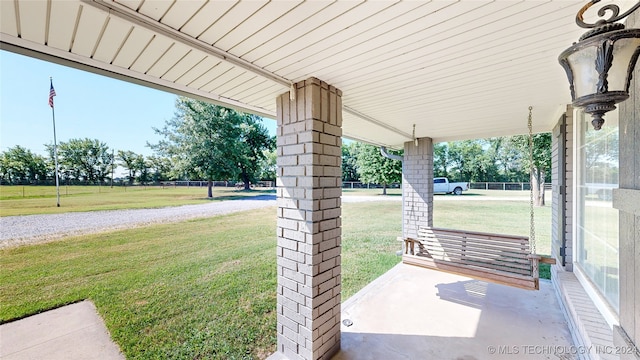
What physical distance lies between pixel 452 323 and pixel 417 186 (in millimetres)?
2710

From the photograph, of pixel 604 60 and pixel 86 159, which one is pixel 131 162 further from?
pixel 604 60

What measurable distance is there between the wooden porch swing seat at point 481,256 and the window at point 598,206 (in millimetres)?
419

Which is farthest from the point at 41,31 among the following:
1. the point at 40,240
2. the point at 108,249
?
the point at 40,240

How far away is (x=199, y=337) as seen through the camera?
2.64 metres

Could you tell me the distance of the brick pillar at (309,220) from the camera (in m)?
2.02

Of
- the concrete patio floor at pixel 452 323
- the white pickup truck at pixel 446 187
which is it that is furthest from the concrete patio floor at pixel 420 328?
the white pickup truck at pixel 446 187

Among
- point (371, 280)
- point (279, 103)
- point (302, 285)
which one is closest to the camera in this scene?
point (302, 285)

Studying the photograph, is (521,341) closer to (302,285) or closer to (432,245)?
(432,245)

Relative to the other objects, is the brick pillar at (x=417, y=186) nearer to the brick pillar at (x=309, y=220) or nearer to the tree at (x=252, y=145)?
the brick pillar at (x=309, y=220)

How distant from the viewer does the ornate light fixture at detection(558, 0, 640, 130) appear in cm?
94

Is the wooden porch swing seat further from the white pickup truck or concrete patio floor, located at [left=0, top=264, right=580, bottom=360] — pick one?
the white pickup truck

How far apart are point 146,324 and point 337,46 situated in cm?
374

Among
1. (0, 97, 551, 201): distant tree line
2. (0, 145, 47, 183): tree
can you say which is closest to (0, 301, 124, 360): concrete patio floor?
(0, 97, 551, 201): distant tree line

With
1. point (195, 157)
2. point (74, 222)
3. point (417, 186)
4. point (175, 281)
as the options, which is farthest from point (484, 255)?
point (195, 157)
